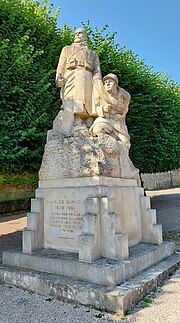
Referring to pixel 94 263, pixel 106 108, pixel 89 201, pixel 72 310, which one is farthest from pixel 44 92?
pixel 72 310

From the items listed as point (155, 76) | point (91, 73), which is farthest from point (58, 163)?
point (155, 76)

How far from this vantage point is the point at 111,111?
4.91 meters

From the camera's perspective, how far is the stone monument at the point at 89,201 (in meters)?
3.65

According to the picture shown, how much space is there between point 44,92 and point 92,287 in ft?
27.2

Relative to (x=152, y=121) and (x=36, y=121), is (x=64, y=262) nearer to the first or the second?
(x=36, y=121)

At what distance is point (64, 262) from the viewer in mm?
3719

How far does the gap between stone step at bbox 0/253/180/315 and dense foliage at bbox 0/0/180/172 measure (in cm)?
546

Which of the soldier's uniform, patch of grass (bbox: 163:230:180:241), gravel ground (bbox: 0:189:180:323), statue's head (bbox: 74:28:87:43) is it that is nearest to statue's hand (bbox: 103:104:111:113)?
the soldier's uniform

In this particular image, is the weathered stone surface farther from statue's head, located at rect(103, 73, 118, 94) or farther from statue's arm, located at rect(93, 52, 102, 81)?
statue's arm, located at rect(93, 52, 102, 81)

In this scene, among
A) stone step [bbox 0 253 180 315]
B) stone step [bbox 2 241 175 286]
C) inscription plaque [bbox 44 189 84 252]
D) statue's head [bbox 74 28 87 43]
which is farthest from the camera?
statue's head [bbox 74 28 87 43]

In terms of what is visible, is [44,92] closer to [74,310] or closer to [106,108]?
[106,108]

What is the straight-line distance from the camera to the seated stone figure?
472 centimetres

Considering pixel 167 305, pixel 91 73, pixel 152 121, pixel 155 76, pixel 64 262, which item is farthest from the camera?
pixel 155 76

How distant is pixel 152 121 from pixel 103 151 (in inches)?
363
